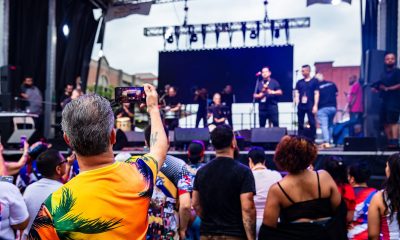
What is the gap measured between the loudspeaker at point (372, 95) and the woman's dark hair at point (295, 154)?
5.58 metres

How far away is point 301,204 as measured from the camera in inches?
91.5

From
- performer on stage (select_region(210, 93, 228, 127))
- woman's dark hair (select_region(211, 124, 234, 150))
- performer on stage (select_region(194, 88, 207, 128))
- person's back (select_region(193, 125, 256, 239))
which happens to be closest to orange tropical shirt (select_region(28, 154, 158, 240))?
person's back (select_region(193, 125, 256, 239))

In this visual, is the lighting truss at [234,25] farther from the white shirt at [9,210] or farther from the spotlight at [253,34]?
the white shirt at [9,210]

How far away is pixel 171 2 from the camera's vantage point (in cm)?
1249

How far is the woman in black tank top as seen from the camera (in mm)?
2318

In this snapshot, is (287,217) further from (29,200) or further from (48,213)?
(29,200)

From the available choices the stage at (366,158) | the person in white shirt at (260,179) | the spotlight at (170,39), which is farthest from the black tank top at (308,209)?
the spotlight at (170,39)

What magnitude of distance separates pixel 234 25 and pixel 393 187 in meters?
11.6

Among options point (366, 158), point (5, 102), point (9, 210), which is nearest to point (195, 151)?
point (9, 210)

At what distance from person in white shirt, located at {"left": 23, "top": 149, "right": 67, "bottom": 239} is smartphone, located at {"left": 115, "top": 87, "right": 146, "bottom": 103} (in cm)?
155

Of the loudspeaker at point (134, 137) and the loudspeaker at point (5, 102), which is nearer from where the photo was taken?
the loudspeaker at point (5, 102)

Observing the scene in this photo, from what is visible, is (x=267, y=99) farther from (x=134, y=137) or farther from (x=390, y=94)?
(x=134, y=137)

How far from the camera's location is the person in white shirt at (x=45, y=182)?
2766 mm

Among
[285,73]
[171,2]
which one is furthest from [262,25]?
[171,2]
